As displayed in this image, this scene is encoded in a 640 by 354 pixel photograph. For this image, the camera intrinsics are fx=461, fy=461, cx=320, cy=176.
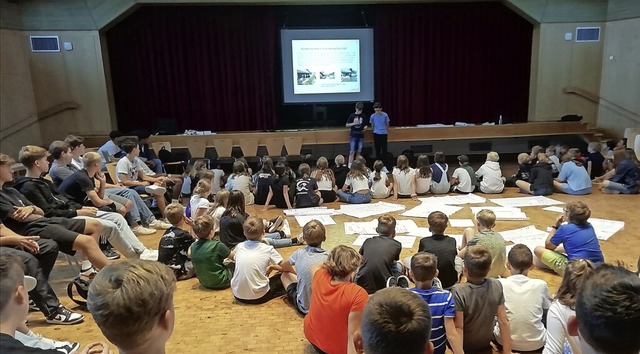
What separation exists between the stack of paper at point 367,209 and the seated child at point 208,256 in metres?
2.59

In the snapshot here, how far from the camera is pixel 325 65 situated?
11.5 m

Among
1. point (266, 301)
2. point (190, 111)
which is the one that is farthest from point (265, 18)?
point (266, 301)

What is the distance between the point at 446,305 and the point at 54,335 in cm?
278

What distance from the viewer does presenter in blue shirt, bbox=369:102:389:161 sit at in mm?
9898

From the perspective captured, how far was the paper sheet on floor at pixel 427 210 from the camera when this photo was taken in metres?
6.32

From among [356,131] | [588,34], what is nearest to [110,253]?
[356,131]

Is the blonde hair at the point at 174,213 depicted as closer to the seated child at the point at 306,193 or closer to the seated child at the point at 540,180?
the seated child at the point at 306,193

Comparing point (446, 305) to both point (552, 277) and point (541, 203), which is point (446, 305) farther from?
point (541, 203)

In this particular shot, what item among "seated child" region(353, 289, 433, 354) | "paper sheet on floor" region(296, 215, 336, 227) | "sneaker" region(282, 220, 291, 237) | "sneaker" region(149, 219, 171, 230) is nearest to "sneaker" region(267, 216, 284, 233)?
"sneaker" region(282, 220, 291, 237)

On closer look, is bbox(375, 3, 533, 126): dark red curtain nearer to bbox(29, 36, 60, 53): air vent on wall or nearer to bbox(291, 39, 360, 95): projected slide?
bbox(291, 39, 360, 95): projected slide

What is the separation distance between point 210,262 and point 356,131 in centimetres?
639

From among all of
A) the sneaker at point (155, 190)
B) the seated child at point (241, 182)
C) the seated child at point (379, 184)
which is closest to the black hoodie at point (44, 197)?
the sneaker at point (155, 190)

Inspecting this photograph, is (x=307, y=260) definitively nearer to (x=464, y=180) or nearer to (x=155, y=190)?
(x=155, y=190)

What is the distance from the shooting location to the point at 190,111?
39.1ft
